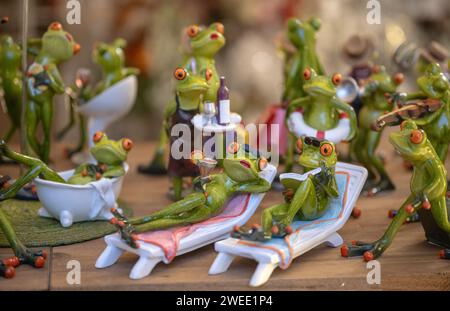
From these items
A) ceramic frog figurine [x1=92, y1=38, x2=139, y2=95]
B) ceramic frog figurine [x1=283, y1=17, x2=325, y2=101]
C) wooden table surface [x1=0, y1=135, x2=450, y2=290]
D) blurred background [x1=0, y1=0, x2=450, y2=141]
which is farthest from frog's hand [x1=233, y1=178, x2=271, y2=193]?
Answer: blurred background [x1=0, y1=0, x2=450, y2=141]

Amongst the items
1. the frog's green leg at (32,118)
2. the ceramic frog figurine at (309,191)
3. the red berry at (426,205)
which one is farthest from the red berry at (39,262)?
the red berry at (426,205)

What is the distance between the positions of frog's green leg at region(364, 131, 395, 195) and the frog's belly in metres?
0.17

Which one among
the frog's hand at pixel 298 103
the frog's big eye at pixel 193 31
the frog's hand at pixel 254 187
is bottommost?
the frog's hand at pixel 254 187

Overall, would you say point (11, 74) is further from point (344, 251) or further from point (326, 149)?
point (344, 251)

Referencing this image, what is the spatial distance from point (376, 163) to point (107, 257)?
86 centimetres

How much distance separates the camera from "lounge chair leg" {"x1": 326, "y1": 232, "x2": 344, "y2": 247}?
1.60 meters

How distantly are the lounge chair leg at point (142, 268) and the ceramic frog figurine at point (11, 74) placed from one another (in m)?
0.82

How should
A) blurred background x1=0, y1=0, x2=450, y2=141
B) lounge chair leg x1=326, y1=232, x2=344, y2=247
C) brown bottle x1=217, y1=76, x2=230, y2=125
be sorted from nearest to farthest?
lounge chair leg x1=326, y1=232, x2=344, y2=247 < brown bottle x1=217, y1=76, x2=230, y2=125 < blurred background x1=0, y1=0, x2=450, y2=141

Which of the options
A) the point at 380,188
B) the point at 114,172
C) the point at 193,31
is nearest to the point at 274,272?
the point at 114,172

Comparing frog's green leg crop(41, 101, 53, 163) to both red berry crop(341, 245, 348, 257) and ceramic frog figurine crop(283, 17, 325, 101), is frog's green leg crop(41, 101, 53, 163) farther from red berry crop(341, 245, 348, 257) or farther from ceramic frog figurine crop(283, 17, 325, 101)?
red berry crop(341, 245, 348, 257)

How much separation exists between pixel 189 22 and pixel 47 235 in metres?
1.61

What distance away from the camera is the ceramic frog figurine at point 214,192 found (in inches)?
59.1

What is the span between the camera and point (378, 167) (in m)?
2.00

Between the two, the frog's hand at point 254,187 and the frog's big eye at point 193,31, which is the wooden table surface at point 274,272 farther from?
the frog's big eye at point 193,31
